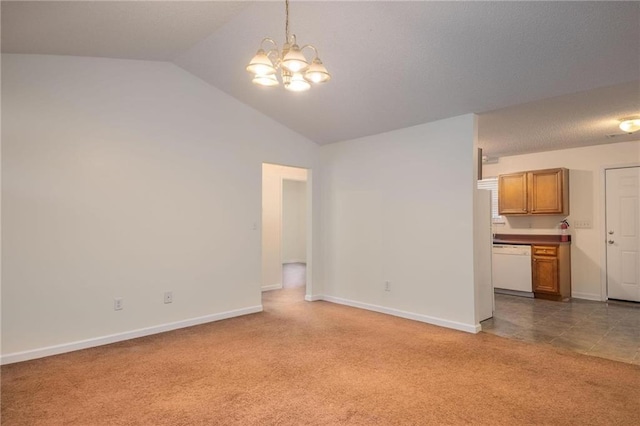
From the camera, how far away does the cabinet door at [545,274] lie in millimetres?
5641

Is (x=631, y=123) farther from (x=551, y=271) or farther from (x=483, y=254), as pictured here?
(x=551, y=271)

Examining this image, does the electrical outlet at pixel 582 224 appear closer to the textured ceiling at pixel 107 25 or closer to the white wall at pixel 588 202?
the white wall at pixel 588 202

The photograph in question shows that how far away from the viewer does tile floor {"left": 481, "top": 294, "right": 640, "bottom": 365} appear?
3.58 meters

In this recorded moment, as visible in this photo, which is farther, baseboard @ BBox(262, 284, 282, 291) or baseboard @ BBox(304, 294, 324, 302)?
baseboard @ BBox(262, 284, 282, 291)

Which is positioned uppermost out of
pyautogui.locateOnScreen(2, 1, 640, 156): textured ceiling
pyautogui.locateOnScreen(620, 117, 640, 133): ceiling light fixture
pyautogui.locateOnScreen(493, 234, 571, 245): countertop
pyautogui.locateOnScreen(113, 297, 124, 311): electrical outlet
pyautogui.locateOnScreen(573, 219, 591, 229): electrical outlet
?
pyautogui.locateOnScreen(2, 1, 640, 156): textured ceiling

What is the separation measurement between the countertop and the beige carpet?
2.85 metres

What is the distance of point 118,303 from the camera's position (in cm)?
385

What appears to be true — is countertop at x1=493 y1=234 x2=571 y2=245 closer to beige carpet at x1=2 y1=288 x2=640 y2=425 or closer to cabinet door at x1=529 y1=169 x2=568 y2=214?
cabinet door at x1=529 y1=169 x2=568 y2=214

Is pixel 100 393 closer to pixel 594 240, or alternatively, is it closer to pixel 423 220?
pixel 423 220

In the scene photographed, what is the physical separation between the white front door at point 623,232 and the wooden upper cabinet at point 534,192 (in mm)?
610

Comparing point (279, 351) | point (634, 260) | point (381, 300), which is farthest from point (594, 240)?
point (279, 351)

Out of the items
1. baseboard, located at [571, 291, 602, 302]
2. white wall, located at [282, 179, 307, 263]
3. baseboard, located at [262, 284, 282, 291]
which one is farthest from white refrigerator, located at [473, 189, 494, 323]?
white wall, located at [282, 179, 307, 263]

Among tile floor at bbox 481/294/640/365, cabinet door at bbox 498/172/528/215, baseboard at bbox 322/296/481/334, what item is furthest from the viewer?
cabinet door at bbox 498/172/528/215

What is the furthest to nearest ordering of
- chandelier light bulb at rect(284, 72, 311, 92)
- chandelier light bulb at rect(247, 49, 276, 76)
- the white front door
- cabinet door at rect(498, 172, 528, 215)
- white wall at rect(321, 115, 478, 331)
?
cabinet door at rect(498, 172, 528, 215) < the white front door < white wall at rect(321, 115, 478, 331) < chandelier light bulb at rect(284, 72, 311, 92) < chandelier light bulb at rect(247, 49, 276, 76)
